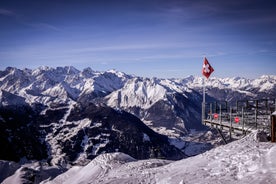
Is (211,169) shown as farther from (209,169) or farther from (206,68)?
(206,68)

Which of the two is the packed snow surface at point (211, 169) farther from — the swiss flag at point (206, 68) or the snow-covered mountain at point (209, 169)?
the swiss flag at point (206, 68)

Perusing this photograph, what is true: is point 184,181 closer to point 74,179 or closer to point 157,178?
point 157,178

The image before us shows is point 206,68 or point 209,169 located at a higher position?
point 206,68

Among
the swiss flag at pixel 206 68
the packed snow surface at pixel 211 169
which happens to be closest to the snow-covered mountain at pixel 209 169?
the packed snow surface at pixel 211 169

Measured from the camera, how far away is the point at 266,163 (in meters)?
11.6

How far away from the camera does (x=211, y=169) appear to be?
44.1 feet

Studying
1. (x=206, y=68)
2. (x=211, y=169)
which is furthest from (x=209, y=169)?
(x=206, y=68)

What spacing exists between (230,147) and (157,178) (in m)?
4.40

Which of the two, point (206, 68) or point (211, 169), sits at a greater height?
point (206, 68)

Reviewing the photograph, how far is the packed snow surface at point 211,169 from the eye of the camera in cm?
1163

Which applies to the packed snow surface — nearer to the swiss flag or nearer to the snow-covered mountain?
the snow-covered mountain

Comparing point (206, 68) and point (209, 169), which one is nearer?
point (209, 169)

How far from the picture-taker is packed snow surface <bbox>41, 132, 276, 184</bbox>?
1163 cm

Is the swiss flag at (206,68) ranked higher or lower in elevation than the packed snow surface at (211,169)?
higher
